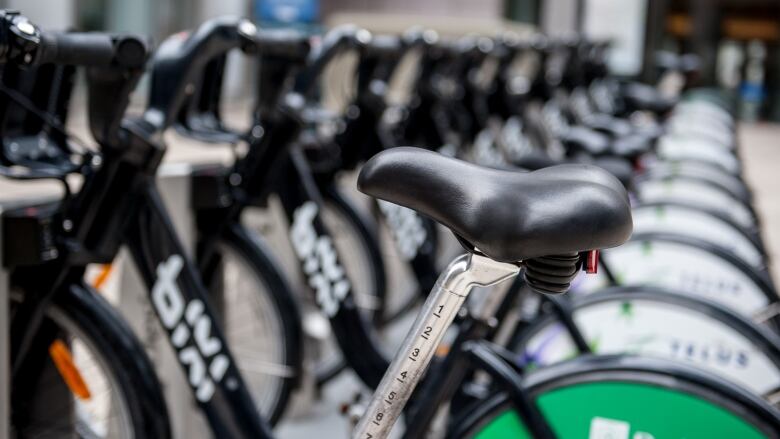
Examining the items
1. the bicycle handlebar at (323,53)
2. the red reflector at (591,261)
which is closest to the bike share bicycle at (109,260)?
the bicycle handlebar at (323,53)

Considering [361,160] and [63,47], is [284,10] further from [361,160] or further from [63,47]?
[63,47]

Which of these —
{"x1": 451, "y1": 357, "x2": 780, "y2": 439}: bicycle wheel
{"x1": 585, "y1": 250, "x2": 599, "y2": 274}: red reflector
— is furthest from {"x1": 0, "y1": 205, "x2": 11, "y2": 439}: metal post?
{"x1": 585, "y1": 250, "x2": 599, "y2": 274}: red reflector

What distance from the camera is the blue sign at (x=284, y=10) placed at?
1074cm

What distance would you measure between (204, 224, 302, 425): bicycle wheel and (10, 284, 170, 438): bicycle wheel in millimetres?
497

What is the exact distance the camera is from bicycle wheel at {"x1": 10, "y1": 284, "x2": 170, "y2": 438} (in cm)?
180

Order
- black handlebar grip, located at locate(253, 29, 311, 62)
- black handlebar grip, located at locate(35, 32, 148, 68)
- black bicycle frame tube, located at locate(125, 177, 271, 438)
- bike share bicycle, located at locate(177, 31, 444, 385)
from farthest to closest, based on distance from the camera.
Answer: bike share bicycle, located at locate(177, 31, 444, 385)
black handlebar grip, located at locate(253, 29, 311, 62)
black bicycle frame tube, located at locate(125, 177, 271, 438)
black handlebar grip, located at locate(35, 32, 148, 68)

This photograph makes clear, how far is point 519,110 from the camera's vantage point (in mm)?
4984

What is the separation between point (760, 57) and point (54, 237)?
15.7 metres

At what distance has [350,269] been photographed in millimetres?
3266

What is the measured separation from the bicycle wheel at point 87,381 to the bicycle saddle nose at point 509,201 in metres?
0.85

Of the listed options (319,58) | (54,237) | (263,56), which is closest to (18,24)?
(54,237)

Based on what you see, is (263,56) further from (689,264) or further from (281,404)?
(689,264)

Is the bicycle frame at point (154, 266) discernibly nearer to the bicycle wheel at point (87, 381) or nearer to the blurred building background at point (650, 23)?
the bicycle wheel at point (87, 381)

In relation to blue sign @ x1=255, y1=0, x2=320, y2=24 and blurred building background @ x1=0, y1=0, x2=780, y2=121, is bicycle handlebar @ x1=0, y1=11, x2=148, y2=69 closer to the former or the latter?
blue sign @ x1=255, y1=0, x2=320, y2=24
